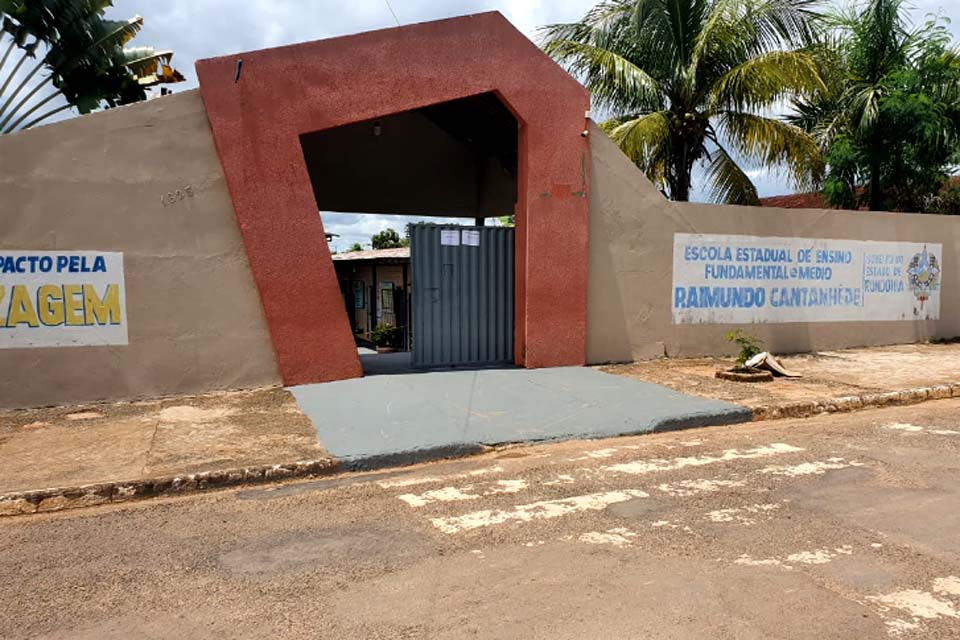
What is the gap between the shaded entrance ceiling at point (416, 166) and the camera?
1395 centimetres

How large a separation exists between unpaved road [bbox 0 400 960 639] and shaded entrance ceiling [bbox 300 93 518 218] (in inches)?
Answer: 345

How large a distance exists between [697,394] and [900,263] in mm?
7310

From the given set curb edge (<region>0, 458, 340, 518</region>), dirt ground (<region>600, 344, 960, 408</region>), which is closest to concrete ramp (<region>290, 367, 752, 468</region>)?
curb edge (<region>0, 458, 340, 518</region>)

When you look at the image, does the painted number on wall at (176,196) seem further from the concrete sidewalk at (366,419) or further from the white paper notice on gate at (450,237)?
the white paper notice on gate at (450,237)

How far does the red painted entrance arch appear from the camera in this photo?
840cm

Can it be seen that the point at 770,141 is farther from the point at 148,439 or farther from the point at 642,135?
the point at 148,439

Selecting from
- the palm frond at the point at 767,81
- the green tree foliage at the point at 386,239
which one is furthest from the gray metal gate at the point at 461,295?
the green tree foliage at the point at 386,239

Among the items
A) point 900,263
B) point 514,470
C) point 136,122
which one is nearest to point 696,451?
point 514,470

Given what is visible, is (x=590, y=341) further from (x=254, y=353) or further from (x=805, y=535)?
(x=805, y=535)

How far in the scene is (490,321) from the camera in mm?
10406

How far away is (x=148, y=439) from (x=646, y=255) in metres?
7.43

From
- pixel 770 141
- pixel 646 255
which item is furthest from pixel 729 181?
pixel 646 255

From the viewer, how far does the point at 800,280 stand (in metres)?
12.1

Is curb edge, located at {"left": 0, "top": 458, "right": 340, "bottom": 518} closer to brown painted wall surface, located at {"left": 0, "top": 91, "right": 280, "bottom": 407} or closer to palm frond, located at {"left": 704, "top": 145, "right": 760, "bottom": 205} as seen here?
brown painted wall surface, located at {"left": 0, "top": 91, "right": 280, "bottom": 407}
